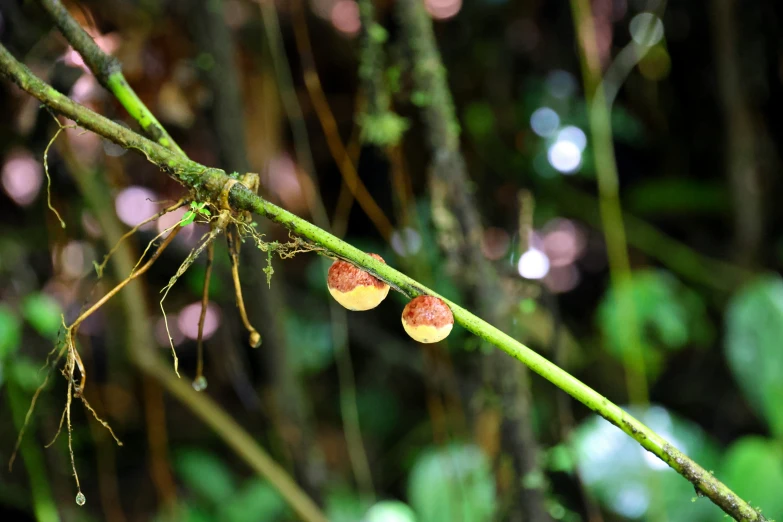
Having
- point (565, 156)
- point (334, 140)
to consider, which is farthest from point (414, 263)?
point (565, 156)

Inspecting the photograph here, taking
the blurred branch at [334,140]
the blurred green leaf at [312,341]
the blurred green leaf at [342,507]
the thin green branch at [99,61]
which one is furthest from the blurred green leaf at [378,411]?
the thin green branch at [99,61]

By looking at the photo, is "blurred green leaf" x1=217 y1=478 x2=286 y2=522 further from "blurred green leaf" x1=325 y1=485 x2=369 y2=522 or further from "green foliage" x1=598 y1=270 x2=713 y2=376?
"green foliage" x1=598 y1=270 x2=713 y2=376

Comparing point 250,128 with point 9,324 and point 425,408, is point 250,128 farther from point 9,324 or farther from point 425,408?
point 425,408

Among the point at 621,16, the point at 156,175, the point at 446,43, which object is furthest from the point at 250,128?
the point at 621,16

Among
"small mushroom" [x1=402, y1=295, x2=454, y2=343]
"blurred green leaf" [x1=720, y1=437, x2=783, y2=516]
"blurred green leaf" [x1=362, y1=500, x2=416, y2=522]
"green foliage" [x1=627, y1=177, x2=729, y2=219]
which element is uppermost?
"green foliage" [x1=627, y1=177, x2=729, y2=219]

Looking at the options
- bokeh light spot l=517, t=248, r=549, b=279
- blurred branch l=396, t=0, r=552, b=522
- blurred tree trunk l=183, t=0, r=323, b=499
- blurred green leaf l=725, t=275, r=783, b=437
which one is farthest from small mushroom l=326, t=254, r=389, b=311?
blurred green leaf l=725, t=275, r=783, b=437

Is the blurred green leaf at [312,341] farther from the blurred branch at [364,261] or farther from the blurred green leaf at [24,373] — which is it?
the blurred branch at [364,261]
